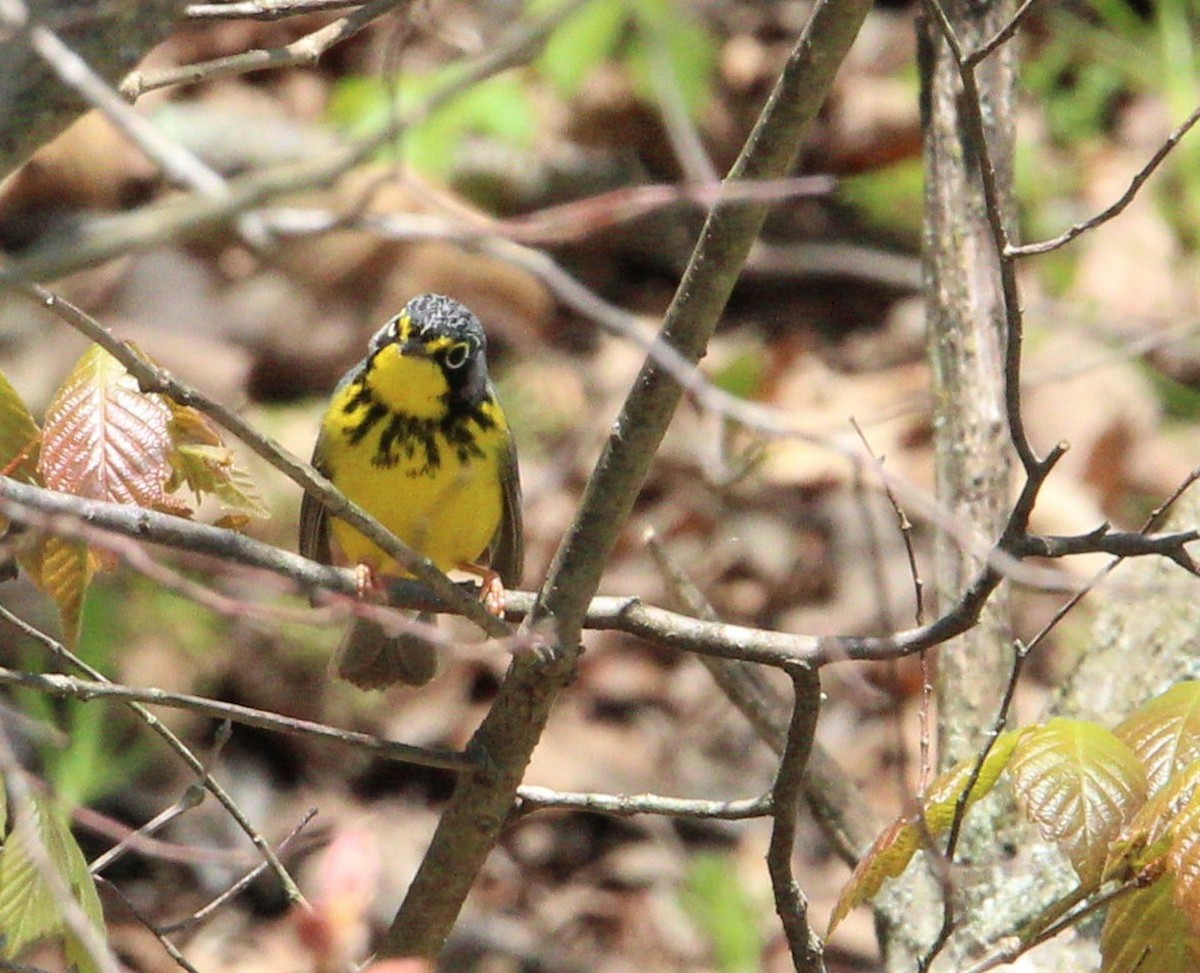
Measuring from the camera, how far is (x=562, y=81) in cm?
862

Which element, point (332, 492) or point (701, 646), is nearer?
point (332, 492)

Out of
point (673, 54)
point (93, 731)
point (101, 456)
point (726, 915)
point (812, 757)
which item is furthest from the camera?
point (673, 54)

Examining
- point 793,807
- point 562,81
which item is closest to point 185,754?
point 793,807

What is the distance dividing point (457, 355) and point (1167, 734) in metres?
2.68

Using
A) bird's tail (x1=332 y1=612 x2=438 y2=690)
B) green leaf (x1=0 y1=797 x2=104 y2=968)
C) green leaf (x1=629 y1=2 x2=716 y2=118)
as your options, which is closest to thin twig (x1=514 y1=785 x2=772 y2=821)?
green leaf (x1=0 y1=797 x2=104 y2=968)

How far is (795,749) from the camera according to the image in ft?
9.52

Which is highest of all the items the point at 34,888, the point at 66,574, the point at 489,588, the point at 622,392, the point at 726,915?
the point at 622,392

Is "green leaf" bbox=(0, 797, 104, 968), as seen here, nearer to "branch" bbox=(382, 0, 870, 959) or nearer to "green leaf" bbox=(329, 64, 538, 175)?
"branch" bbox=(382, 0, 870, 959)

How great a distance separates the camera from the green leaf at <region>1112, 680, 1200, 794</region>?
106 inches

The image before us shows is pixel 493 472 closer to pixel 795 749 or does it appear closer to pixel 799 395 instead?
pixel 795 749

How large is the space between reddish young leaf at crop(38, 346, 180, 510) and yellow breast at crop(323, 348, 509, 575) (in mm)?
1811

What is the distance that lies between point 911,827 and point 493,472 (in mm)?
2529

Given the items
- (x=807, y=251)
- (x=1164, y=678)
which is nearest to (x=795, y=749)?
(x=1164, y=678)

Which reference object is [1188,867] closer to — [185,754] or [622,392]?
[185,754]
